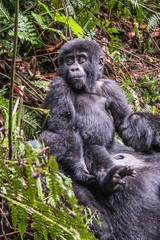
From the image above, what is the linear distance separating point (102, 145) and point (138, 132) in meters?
0.40

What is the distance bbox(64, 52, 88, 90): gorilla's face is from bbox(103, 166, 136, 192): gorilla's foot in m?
1.11

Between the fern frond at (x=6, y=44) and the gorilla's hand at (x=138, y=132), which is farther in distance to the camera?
the fern frond at (x=6, y=44)

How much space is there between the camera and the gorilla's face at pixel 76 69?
127 inches

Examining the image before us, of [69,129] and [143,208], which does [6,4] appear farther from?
[143,208]

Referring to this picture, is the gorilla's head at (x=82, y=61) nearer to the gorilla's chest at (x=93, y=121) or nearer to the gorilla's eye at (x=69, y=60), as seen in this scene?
the gorilla's eye at (x=69, y=60)

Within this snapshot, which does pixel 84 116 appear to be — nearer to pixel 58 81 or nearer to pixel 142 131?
pixel 58 81

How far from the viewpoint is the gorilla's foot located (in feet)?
7.82

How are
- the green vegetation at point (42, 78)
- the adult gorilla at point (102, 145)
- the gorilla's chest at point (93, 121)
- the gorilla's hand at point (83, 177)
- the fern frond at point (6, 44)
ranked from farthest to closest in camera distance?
the fern frond at point (6, 44), the gorilla's chest at point (93, 121), the gorilla's hand at point (83, 177), the adult gorilla at point (102, 145), the green vegetation at point (42, 78)

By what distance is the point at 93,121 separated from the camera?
320 centimetres

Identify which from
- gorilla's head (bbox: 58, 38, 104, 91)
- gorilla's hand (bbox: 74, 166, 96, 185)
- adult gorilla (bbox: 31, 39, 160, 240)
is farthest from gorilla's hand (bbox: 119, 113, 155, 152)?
gorilla's hand (bbox: 74, 166, 96, 185)

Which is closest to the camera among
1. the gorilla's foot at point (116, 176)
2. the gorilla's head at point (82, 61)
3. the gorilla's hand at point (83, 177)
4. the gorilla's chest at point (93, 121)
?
the gorilla's foot at point (116, 176)

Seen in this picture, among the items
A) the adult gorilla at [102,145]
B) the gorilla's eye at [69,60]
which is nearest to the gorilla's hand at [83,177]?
the adult gorilla at [102,145]

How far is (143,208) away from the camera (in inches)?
101

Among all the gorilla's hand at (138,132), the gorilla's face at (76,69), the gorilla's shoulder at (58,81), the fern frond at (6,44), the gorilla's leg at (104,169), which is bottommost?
the gorilla's leg at (104,169)
